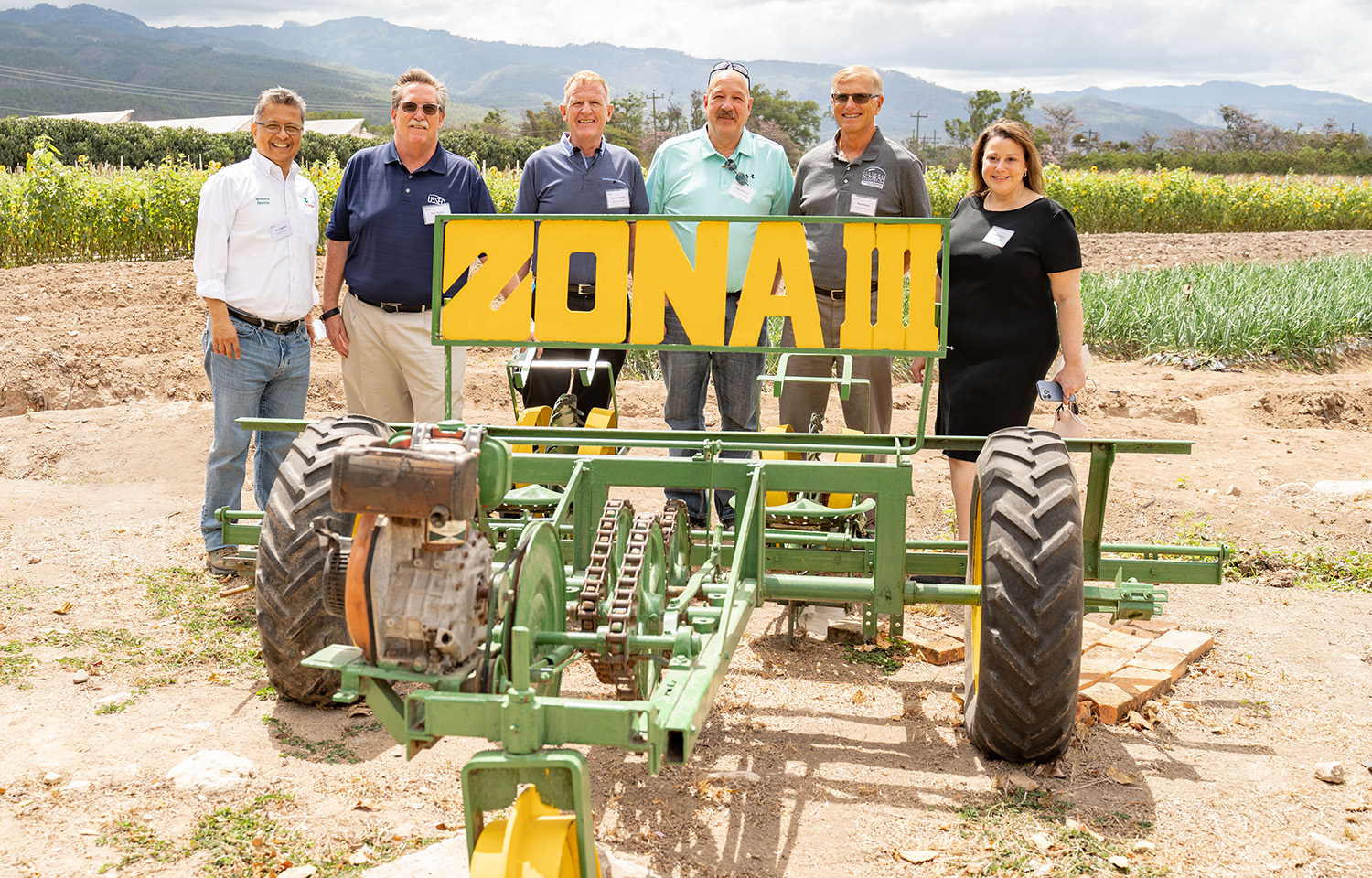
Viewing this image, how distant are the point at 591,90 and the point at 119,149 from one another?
179 feet

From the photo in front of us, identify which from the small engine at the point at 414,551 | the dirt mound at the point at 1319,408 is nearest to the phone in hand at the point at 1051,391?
the small engine at the point at 414,551

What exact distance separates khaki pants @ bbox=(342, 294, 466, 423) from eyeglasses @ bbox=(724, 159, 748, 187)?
180 cm

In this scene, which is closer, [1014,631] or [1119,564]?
[1014,631]

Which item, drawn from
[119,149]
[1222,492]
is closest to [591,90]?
[1222,492]

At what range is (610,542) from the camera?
10.9 feet

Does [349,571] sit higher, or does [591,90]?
[591,90]

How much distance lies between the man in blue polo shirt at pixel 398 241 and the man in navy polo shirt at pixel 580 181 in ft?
1.19

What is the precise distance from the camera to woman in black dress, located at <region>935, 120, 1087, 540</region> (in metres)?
5.11

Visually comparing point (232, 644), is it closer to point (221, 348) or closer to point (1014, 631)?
point (221, 348)

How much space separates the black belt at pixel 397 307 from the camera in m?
5.91

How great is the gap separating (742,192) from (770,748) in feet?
10.5

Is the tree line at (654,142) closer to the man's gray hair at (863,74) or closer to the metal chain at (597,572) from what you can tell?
the man's gray hair at (863,74)

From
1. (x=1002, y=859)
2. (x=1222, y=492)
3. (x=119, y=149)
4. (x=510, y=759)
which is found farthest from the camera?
(x=119, y=149)

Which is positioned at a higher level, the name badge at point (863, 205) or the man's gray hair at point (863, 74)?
the man's gray hair at point (863, 74)
